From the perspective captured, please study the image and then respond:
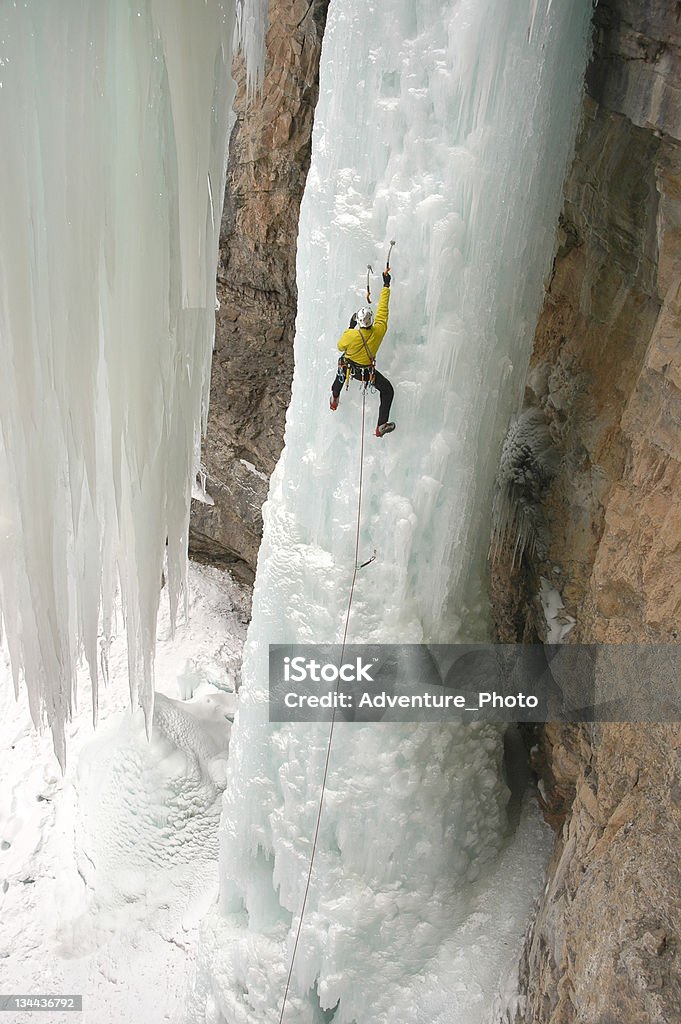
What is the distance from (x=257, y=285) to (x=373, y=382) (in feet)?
10.7

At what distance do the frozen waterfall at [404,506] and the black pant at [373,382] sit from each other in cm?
6

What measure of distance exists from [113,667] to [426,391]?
194 inches

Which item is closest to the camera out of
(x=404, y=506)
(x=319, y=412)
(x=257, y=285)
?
(x=404, y=506)

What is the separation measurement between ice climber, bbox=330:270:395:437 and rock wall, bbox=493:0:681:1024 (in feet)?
3.06

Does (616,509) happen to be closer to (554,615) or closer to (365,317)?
(554,615)

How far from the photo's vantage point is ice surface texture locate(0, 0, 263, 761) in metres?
2.99

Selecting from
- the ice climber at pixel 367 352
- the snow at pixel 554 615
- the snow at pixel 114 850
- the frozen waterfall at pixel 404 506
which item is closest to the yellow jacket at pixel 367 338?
the ice climber at pixel 367 352

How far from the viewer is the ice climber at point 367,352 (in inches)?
126

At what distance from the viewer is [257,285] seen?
627 centimetres

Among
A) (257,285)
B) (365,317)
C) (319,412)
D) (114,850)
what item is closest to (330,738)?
(319,412)

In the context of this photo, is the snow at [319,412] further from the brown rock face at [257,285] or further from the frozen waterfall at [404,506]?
the brown rock face at [257,285]

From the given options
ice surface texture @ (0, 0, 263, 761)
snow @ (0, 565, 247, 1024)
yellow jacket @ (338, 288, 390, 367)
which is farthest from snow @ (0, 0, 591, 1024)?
snow @ (0, 565, 247, 1024)

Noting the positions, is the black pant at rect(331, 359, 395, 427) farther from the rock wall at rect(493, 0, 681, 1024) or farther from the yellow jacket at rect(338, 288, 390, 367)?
the rock wall at rect(493, 0, 681, 1024)

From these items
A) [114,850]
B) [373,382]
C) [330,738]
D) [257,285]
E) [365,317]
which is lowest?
[114,850]
